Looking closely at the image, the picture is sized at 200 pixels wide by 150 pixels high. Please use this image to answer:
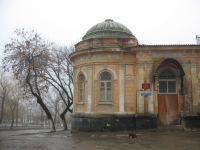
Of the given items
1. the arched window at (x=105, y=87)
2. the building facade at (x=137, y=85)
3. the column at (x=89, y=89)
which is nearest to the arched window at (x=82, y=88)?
the building facade at (x=137, y=85)

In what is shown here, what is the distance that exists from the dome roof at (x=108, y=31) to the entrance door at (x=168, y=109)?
5.00 meters

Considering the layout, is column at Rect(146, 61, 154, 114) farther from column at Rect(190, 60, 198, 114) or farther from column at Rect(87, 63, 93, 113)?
column at Rect(87, 63, 93, 113)

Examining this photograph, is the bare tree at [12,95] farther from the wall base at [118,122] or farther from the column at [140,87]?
the column at [140,87]

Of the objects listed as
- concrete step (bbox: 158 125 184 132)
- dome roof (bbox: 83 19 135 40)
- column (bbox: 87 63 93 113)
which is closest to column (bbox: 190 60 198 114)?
concrete step (bbox: 158 125 184 132)

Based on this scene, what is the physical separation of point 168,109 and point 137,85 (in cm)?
236

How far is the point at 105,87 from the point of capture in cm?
1383

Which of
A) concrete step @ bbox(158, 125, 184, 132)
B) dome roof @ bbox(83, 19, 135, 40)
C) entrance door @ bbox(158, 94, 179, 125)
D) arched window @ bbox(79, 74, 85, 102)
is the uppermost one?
dome roof @ bbox(83, 19, 135, 40)

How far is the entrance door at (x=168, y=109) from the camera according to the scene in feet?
42.7

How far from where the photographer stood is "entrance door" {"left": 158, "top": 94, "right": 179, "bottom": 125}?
42.7ft

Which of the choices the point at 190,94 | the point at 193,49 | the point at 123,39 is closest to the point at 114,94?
the point at 123,39

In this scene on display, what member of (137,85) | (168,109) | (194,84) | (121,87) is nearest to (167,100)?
(168,109)

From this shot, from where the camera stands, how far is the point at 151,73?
1304 centimetres

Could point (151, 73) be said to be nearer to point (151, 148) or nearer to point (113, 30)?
point (113, 30)

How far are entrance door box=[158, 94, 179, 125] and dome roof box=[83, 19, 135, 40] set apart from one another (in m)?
5.00
